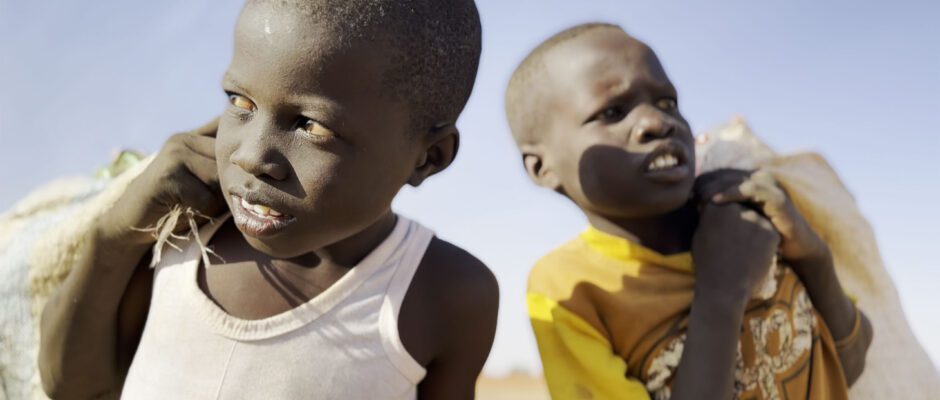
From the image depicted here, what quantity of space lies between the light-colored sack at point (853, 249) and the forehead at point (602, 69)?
59cm

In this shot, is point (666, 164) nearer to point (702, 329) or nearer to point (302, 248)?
point (702, 329)

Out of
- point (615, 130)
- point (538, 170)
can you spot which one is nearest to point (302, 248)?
point (615, 130)

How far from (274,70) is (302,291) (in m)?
0.51

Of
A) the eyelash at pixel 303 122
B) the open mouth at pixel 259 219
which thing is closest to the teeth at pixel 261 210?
the open mouth at pixel 259 219

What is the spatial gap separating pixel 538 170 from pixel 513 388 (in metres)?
11.9

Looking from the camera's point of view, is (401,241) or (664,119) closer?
(401,241)

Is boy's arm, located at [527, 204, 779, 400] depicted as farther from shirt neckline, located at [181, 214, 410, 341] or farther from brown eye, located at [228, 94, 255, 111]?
brown eye, located at [228, 94, 255, 111]

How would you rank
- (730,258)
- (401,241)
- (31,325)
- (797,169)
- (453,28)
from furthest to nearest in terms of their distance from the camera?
(797,169) < (730,258) < (31,325) < (401,241) < (453,28)

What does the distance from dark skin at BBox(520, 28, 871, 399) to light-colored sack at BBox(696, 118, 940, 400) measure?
283mm

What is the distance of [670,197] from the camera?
2.27 meters

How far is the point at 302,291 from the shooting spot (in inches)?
71.7

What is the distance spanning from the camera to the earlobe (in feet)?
8.37

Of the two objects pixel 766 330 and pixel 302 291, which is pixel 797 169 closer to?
pixel 766 330

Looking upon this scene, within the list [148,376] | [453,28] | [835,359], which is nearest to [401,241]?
[453,28]
